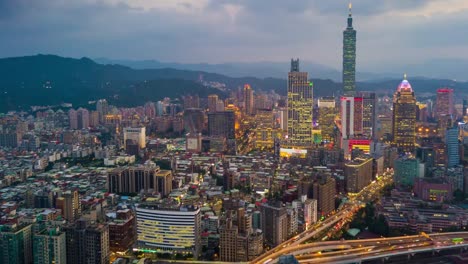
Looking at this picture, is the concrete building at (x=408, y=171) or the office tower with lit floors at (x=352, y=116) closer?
the concrete building at (x=408, y=171)

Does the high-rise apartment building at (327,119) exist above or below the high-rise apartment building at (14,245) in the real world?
above

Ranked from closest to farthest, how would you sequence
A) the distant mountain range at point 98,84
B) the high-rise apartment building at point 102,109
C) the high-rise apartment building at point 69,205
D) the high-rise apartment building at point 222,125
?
the high-rise apartment building at point 69,205
the high-rise apartment building at point 222,125
the high-rise apartment building at point 102,109
the distant mountain range at point 98,84

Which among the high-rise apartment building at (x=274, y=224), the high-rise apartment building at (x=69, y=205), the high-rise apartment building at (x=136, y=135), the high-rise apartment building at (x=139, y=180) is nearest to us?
the high-rise apartment building at (x=274, y=224)

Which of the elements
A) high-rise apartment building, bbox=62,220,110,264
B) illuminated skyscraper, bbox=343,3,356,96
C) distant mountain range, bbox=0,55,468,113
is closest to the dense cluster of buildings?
high-rise apartment building, bbox=62,220,110,264

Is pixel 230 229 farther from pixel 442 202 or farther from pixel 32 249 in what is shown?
pixel 442 202

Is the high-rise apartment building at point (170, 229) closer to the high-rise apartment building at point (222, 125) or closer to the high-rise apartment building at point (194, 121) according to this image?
the high-rise apartment building at point (222, 125)

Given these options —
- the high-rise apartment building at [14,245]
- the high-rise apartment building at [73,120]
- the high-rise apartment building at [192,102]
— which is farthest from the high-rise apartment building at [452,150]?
the high-rise apartment building at [192,102]

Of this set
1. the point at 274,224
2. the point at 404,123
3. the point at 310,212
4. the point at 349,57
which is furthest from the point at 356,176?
the point at 349,57
